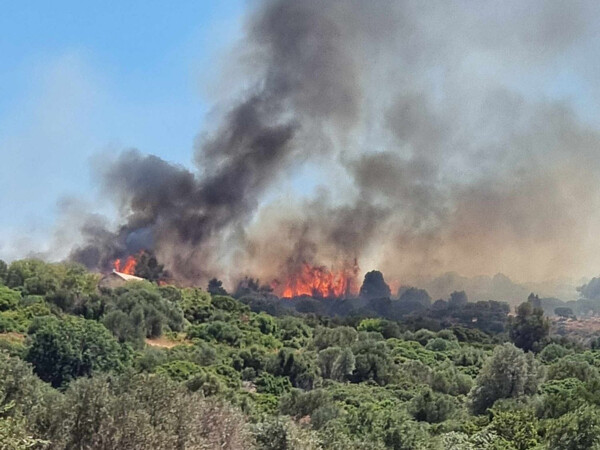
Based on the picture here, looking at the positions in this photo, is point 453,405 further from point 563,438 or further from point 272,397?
point 563,438

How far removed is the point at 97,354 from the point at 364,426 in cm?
3263

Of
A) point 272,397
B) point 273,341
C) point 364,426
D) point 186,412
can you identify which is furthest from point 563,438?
point 273,341

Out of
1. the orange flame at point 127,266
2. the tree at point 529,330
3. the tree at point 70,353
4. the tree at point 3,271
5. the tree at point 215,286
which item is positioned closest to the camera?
the tree at point 70,353

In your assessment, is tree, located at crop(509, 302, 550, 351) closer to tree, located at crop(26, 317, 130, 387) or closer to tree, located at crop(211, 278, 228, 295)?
tree, located at crop(211, 278, 228, 295)

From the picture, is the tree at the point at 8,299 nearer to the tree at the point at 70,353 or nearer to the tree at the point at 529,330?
the tree at the point at 70,353

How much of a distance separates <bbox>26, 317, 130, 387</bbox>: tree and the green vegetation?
146mm

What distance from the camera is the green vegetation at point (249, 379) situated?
81.0 feet

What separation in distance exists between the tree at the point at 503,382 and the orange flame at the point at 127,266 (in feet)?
343

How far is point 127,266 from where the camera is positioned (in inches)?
5822

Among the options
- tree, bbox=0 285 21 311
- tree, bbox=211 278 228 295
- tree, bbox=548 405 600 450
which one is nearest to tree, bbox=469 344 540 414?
tree, bbox=548 405 600 450

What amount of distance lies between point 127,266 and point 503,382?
357 ft

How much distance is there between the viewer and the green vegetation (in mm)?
24703

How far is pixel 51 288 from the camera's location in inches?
3556

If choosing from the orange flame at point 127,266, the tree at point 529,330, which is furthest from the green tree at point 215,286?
the tree at point 529,330
